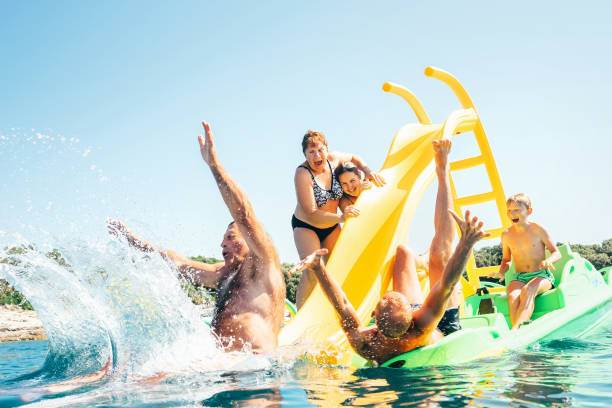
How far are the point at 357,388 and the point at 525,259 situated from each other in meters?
3.02

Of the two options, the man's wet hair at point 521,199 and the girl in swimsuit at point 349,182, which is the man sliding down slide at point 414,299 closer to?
the girl in swimsuit at point 349,182

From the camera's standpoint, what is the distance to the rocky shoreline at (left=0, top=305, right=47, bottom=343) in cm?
1189

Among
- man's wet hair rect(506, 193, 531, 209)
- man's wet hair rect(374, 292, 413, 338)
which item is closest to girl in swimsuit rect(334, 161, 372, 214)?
→ man's wet hair rect(506, 193, 531, 209)

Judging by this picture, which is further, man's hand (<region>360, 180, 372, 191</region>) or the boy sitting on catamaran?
man's hand (<region>360, 180, 372, 191</region>)

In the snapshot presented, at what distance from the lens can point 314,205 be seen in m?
4.52

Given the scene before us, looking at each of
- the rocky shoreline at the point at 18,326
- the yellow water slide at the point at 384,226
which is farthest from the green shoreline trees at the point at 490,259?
the yellow water slide at the point at 384,226

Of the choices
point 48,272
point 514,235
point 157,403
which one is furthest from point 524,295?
point 48,272

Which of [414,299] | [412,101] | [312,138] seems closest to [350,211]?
[312,138]

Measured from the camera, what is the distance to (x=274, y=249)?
2.99 m

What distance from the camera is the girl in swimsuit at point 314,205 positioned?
4.52 m

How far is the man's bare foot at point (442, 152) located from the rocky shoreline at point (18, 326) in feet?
35.3

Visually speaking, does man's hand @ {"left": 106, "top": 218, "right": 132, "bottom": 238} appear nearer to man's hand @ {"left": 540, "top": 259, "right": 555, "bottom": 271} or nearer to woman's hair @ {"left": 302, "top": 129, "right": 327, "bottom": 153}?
woman's hair @ {"left": 302, "top": 129, "right": 327, "bottom": 153}

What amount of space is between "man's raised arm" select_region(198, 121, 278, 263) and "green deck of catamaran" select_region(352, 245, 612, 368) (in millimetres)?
1018

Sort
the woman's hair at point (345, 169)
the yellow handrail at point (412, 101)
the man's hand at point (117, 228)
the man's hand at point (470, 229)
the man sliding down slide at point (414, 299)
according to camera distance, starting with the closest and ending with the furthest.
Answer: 1. the man's hand at point (470, 229)
2. the man sliding down slide at point (414, 299)
3. the man's hand at point (117, 228)
4. the woman's hair at point (345, 169)
5. the yellow handrail at point (412, 101)
